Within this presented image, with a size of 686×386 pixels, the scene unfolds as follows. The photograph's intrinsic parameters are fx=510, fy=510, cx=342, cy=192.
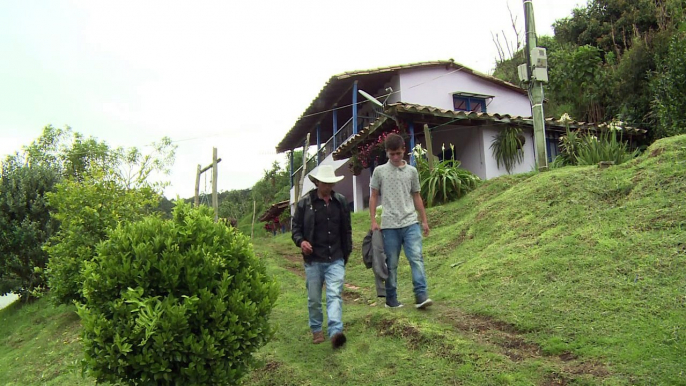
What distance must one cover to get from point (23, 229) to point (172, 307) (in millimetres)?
10262

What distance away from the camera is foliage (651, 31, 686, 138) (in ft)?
41.4

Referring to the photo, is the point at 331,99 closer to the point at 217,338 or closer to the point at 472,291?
the point at 472,291

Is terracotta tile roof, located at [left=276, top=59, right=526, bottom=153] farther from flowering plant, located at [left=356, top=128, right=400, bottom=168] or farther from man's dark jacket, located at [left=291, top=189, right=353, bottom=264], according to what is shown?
man's dark jacket, located at [left=291, top=189, right=353, bottom=264]

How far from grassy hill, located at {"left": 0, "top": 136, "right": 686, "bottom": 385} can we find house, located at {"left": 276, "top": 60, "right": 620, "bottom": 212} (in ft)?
18.9

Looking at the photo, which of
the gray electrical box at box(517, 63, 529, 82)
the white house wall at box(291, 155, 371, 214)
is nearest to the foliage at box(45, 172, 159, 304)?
the white house wall at box(291, 155, 371, 214)

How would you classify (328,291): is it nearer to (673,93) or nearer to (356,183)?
(673,93)

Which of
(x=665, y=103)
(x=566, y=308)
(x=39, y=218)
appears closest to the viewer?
(x=566, y=308)

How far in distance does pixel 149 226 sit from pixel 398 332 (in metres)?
2.16

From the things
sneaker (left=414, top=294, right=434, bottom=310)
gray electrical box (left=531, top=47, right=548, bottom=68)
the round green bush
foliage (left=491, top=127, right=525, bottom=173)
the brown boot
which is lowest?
the brown boot

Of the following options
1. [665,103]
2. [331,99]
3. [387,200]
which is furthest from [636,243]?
[331,99]

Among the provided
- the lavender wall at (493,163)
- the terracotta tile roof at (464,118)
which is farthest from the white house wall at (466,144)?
the terracotta tile roof at (464,118)

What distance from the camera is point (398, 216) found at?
4922 mm

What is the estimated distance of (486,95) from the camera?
1894 cm

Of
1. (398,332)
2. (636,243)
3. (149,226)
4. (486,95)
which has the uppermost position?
(486,95)
